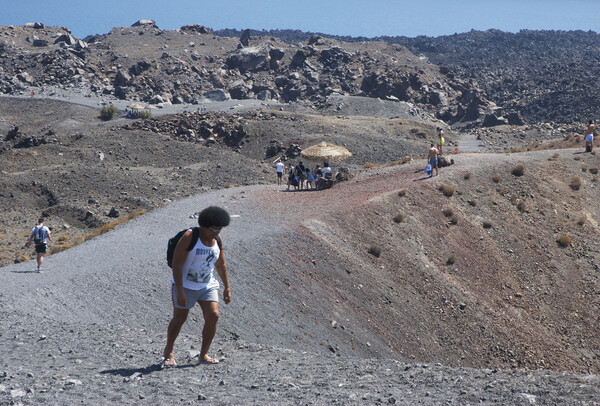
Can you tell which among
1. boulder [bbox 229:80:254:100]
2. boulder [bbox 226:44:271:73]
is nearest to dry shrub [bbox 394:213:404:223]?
boulder [bbox 229:80:254:100]

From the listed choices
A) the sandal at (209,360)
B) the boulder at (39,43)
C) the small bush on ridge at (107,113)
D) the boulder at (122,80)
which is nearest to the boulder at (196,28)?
the boulder at (39,43)

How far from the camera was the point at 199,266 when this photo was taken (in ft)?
23.6

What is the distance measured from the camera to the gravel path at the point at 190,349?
22.5 feet

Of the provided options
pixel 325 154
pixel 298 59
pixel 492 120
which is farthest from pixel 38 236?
pixel 298 59

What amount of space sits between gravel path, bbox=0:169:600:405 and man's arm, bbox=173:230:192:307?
1045 millimetres

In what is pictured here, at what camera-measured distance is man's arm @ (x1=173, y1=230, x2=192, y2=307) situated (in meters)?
7.04

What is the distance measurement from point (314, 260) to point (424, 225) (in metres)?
5.50

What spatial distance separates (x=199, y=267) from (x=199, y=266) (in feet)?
0.04

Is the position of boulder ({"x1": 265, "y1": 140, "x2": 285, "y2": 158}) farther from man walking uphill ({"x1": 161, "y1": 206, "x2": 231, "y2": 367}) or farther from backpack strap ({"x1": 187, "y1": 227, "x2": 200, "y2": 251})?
backpack strap ({"x1": 187, "y1": 227, "x2": 200, "y2": 251})

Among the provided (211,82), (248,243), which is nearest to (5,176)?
(248,243)

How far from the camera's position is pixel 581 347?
18.2 m

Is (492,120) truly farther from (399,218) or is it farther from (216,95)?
(399,218)

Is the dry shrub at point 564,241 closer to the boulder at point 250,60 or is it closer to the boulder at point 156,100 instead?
the boulder at point 156,100

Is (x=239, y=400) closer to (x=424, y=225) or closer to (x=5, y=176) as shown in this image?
(x=424, y=225)
